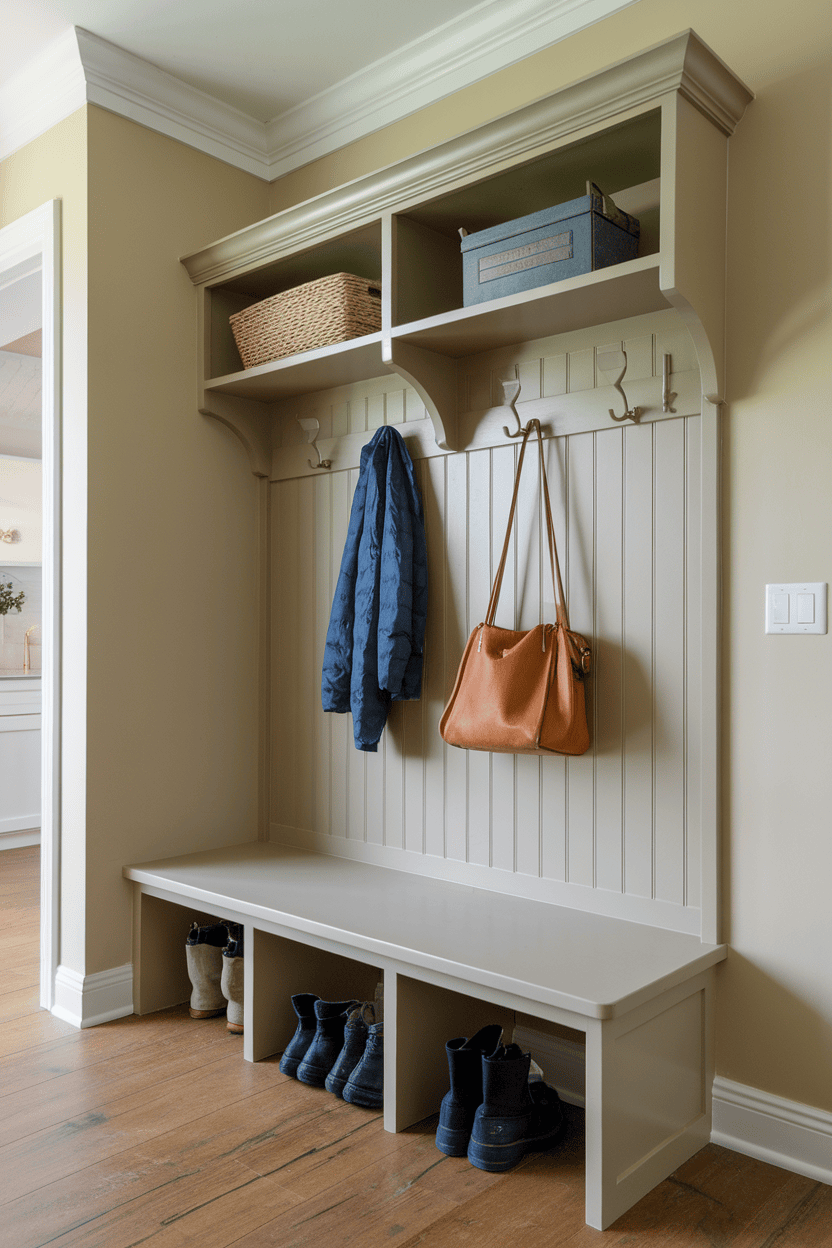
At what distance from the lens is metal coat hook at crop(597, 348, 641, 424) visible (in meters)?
2.04

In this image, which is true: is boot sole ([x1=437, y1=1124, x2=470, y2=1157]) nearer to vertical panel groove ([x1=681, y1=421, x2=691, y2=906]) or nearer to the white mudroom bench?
the white mudroom bench

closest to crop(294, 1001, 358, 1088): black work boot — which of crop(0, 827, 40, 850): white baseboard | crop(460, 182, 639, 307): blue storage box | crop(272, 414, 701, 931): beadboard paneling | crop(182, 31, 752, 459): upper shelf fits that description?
crop(272, 414, 701, 931): beadboard paneling

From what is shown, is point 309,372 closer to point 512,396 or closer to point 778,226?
point 512,396

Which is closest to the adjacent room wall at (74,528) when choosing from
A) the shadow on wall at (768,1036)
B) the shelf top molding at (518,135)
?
the shelf top molding at (518,135)

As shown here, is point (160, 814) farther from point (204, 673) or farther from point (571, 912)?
point (571, 912)

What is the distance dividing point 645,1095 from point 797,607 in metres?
0.96

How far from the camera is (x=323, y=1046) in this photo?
2137 mm

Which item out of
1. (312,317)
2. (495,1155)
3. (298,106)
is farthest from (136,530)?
(495,1155)

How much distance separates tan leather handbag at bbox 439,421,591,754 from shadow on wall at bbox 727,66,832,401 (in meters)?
0.57

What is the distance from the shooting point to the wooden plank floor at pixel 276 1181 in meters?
1.61

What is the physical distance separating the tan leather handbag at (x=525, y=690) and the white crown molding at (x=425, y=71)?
1.11m

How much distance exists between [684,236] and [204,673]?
5.65ft

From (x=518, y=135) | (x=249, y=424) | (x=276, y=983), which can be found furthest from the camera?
(x=249, y=424)

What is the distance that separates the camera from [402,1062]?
→ 6.36ft
